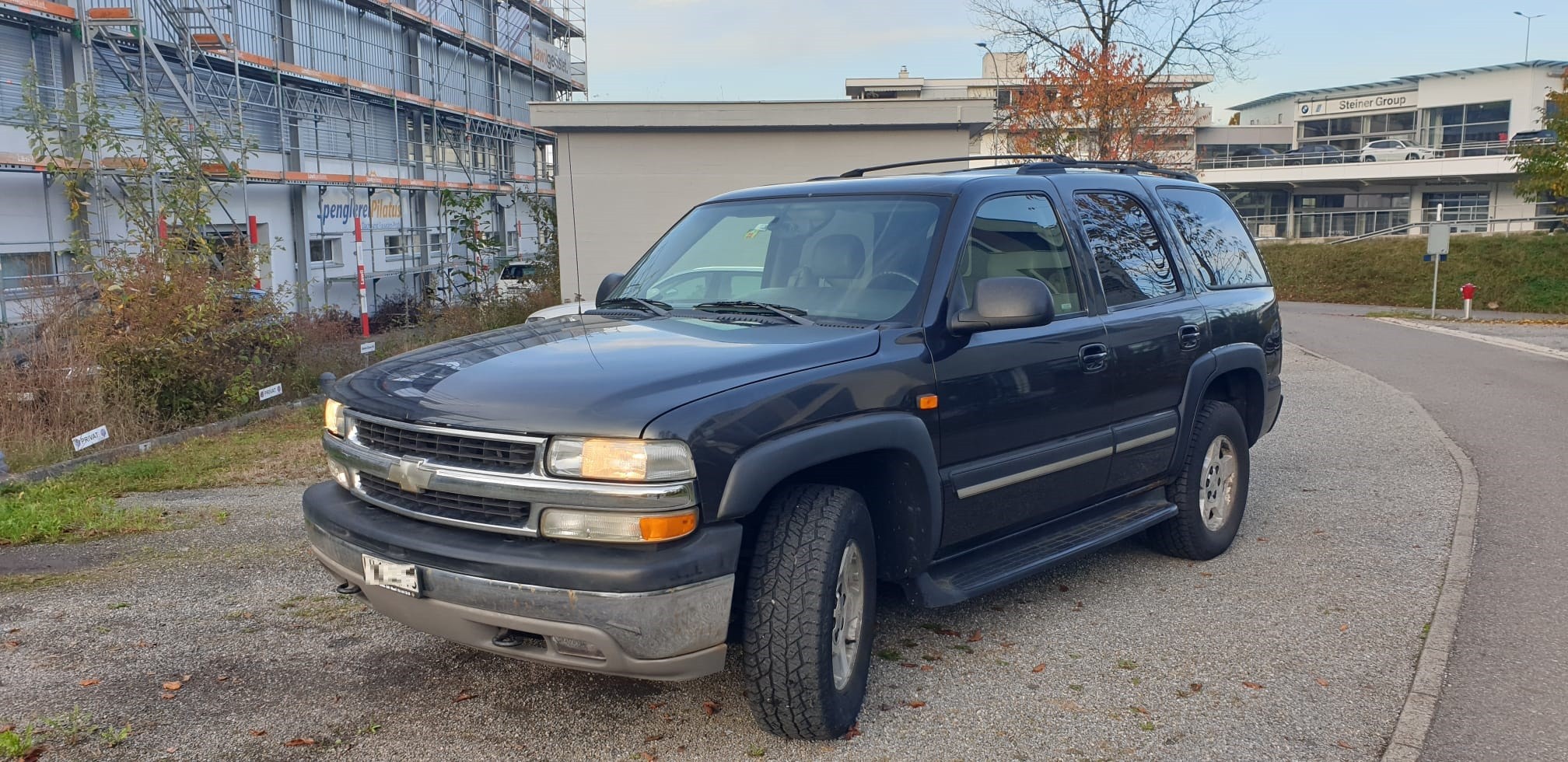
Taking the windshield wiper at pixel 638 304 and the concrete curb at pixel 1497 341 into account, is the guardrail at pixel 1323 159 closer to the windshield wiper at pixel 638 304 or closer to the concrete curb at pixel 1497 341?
the concrete curb at pixel 1497 341

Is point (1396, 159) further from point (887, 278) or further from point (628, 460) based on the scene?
point (628, 460)

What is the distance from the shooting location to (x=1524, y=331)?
24688 millimetres

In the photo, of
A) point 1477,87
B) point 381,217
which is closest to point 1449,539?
point 381,217

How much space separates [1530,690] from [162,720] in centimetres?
489

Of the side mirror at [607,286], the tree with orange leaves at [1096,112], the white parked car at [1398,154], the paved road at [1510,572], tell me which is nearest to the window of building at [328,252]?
the tree with orange leaves at [1096,112]

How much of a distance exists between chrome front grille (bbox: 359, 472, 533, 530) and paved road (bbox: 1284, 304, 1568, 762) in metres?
A: 3.03

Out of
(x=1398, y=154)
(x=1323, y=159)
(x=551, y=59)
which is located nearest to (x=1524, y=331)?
(x=551, y=59)

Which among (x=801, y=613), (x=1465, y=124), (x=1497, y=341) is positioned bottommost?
(x=1497, y=341)

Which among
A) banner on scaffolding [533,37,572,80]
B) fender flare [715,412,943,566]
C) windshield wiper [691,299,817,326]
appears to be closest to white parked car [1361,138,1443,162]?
banner on scaffolding [533,37,572,80]

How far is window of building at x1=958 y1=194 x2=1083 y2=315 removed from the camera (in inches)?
190

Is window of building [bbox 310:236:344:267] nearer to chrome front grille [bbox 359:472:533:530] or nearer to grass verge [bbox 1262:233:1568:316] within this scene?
grass verge [bbox 1262:233:1568:316]

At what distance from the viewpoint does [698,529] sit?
11.6 ft

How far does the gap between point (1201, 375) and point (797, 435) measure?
2.96 m

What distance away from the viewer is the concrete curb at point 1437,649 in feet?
13.3
